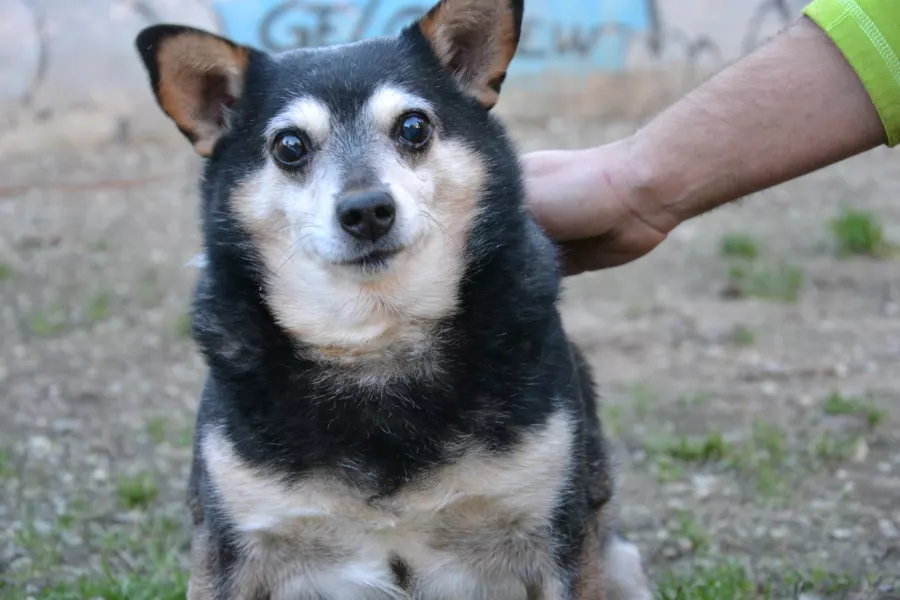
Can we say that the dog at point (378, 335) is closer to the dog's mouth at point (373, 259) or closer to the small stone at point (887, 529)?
the dog's mouth at point (373, 259)

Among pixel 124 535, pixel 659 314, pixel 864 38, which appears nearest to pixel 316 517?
pixel 124 535

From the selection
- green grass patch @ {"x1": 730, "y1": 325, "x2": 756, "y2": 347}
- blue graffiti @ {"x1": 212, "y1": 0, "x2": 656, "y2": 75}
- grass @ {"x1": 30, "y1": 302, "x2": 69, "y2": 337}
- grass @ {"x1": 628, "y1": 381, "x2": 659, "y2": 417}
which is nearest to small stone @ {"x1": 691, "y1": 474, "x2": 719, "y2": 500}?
grass @ {"x1": 628, "y1": 381, "x2": 659, "y2": 417}

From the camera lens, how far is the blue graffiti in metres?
12.7

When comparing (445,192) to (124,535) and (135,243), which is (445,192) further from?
(135,243)

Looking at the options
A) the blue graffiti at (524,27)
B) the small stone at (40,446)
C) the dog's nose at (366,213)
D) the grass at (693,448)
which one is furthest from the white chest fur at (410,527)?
the blue graffiti at (524,27)

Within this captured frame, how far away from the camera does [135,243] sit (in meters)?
8.45

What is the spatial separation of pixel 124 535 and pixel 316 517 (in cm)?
155

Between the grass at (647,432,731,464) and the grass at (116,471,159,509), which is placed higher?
the grass at (116,471,159,509)

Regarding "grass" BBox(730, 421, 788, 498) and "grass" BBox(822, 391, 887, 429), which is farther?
"grass" BBox(822, 391, 887, 429)

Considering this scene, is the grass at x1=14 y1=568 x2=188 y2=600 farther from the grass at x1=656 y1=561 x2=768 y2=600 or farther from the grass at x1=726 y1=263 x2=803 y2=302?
the grass at x1=726 y1=263 x2=803 y2=302

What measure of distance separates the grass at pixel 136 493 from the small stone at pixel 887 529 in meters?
2.68

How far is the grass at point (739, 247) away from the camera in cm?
760

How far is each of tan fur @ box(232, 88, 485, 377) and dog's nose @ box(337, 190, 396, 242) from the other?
160 mm

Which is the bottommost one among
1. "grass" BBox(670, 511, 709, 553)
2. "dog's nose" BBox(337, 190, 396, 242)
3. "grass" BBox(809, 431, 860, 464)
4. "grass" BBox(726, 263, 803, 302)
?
"grass" BBox(726, 263, 803, 302)
